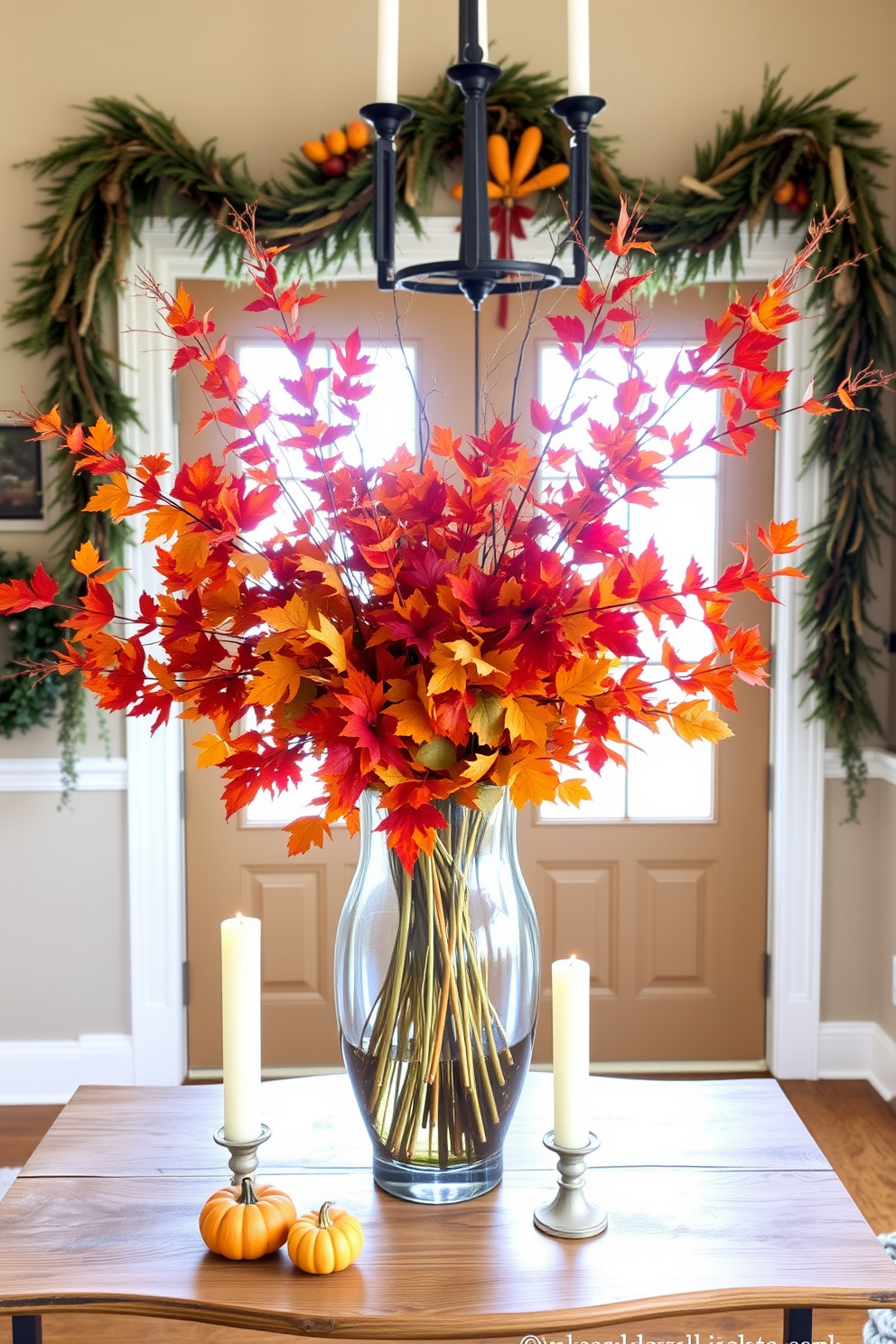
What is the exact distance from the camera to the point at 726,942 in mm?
2984

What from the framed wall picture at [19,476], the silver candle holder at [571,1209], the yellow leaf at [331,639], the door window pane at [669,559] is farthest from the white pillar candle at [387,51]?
the framed wall picture at [19,476]

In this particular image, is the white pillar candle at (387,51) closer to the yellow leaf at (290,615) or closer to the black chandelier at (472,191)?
the black chandelier at (472,191)

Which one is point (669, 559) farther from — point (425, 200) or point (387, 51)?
point (387, 51)

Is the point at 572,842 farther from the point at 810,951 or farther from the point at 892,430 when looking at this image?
the point at 892,430

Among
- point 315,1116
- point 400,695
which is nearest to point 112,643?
point 400,695

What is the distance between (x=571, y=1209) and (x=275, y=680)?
61cm

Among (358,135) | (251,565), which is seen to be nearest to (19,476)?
(358,135)

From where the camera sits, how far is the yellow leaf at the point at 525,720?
3.12ft

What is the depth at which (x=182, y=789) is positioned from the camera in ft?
9.57

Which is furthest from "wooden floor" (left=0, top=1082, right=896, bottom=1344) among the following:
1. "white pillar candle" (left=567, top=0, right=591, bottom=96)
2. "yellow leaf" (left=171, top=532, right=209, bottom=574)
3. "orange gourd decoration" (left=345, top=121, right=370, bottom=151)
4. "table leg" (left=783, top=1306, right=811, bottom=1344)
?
"orange gourd decoration" (left=345, top=121, right=370, bottom=151)

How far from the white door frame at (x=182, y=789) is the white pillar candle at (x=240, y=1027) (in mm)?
1707

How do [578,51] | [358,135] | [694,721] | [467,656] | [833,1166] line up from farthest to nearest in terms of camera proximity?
[358,135] → [833,1166] → [578,51] → [694,721] → [467,656]

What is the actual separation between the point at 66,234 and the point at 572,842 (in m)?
1.93

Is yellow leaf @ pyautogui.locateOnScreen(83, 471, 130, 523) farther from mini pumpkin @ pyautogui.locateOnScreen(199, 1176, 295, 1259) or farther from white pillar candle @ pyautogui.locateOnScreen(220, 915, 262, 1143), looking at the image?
mini pumpkin @ pyautogui.locateOnScreen(199, 1176, 295, 1259)
